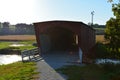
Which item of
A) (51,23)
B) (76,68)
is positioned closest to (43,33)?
(51,23)

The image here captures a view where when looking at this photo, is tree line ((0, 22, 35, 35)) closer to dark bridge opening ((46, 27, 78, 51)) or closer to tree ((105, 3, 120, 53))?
dark bridge opening ((46, 27, 78, 51))

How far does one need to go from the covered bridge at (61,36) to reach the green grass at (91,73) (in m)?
4.75

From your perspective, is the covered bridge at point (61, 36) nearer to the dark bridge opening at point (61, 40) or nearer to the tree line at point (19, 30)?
the dark bridge opening at point (61, 40)

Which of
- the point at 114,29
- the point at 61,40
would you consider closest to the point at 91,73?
the point at 114,29

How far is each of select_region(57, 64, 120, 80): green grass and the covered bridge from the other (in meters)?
4.75

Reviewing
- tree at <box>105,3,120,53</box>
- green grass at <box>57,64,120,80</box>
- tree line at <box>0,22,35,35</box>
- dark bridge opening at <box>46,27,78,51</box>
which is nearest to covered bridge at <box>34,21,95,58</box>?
dark bridge opening at <box>46,27,78,51</box>

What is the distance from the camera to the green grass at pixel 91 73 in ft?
47.6

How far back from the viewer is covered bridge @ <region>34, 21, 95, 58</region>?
22.2 metres

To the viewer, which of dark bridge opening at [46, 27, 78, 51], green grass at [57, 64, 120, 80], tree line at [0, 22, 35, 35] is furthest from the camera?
tree line at [0, 22, 35, 35]

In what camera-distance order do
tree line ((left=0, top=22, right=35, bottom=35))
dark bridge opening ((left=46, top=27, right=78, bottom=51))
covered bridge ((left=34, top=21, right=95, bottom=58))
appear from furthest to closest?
tree line ((left=0, top=22, right=35, bottom=35))
dark bridge opening ((left=46, top=27, right=78, bottom=51))
covered bridge ((left=34, top=21, right=95, bottom=58))

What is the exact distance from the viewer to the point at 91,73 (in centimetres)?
1583

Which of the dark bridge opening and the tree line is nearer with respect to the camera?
the dark bridge opening

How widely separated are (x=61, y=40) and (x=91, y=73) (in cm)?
1493

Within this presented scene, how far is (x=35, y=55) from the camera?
2445 cm
